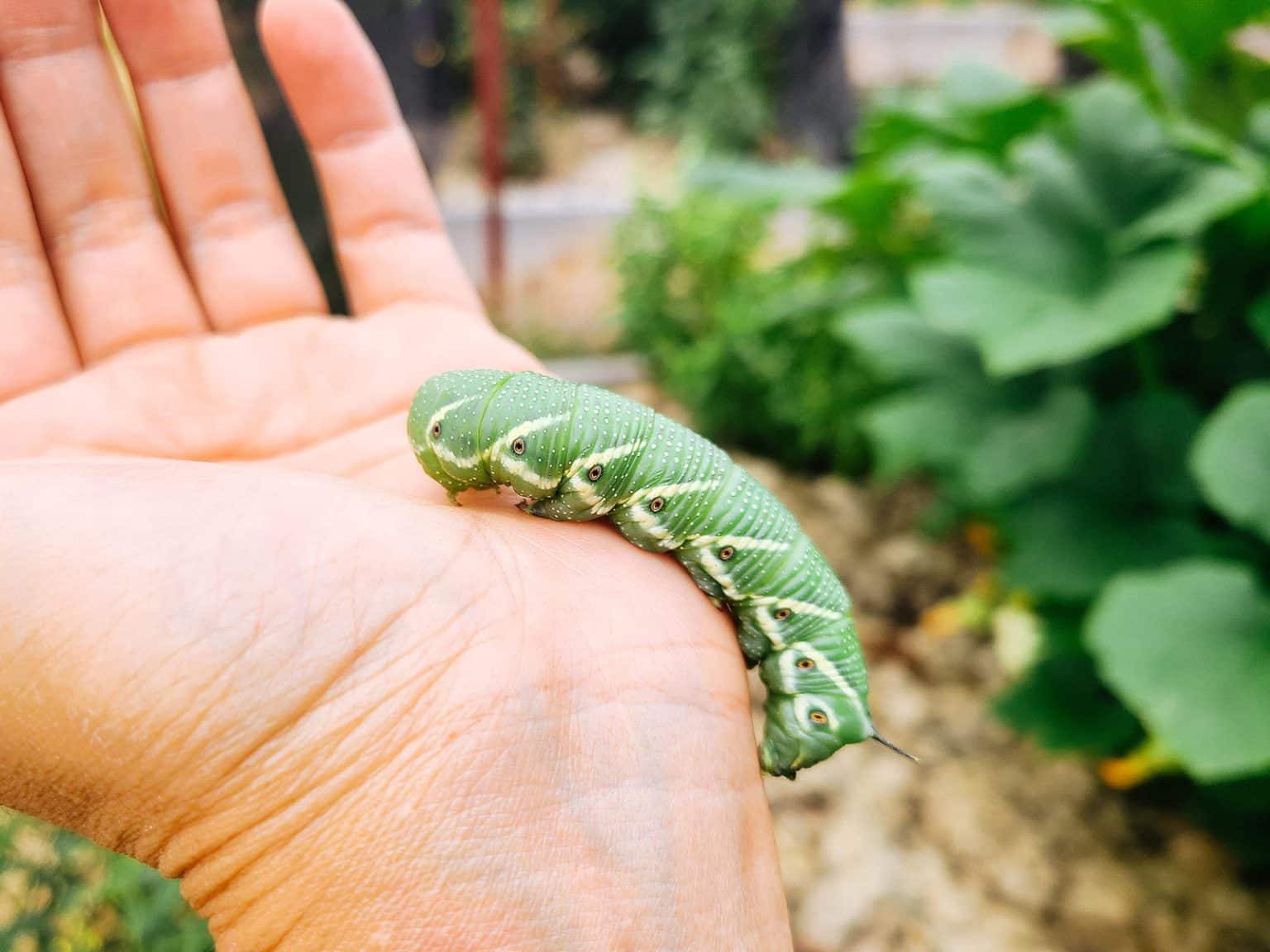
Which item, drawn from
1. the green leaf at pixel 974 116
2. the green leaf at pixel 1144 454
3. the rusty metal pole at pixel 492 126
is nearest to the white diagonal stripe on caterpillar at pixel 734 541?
the green leaf at pixel 1144 454

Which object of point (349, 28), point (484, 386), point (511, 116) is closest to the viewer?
point (484, 386)

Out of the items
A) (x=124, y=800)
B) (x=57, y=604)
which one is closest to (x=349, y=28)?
(x=57, y=604)

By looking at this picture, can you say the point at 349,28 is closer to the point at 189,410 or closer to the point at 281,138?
the point at 189,410

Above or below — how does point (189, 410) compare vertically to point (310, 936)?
above

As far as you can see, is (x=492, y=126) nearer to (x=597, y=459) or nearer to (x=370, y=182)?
(x=370, y=182)

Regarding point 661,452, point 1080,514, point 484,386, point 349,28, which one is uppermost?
point 349,28

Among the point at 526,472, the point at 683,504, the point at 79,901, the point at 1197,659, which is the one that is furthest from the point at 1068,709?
the point at 79,901

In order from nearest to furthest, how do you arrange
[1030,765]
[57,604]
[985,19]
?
[57,604]
[1030,765]
[985,19]

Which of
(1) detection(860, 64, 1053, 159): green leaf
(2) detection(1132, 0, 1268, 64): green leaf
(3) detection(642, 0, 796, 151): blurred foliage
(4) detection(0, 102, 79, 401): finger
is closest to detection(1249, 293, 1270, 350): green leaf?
(2) detection(1132, 0, 1268, 64): green leaf
